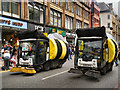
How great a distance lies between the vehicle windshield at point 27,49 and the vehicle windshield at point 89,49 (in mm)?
2997

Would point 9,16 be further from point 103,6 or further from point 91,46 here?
point 103,6

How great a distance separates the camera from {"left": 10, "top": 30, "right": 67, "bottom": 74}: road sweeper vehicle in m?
9.98

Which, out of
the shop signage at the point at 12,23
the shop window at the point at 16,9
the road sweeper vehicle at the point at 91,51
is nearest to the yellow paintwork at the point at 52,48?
the road sweeper vehicle at the point at 91,51

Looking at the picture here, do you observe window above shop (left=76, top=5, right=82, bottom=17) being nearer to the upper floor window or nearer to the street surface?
the upper floor window

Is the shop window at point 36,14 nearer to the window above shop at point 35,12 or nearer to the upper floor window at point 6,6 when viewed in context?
the window above shop at point 35,12

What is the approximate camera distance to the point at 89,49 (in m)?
9.20

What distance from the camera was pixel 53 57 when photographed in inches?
461

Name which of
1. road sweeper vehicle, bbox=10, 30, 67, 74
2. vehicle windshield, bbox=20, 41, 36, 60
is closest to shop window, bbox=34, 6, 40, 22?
road sweeper vehicle, bbox=10, 30, 67, 74

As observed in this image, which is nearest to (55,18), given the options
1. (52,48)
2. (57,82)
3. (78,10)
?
(78,10)

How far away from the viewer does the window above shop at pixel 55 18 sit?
29.9 meters

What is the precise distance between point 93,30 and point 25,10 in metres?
16.0

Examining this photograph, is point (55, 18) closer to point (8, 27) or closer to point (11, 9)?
point (11, 9)

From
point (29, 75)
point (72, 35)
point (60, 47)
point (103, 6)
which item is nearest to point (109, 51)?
point (60, 47)

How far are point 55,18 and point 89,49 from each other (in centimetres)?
2287
